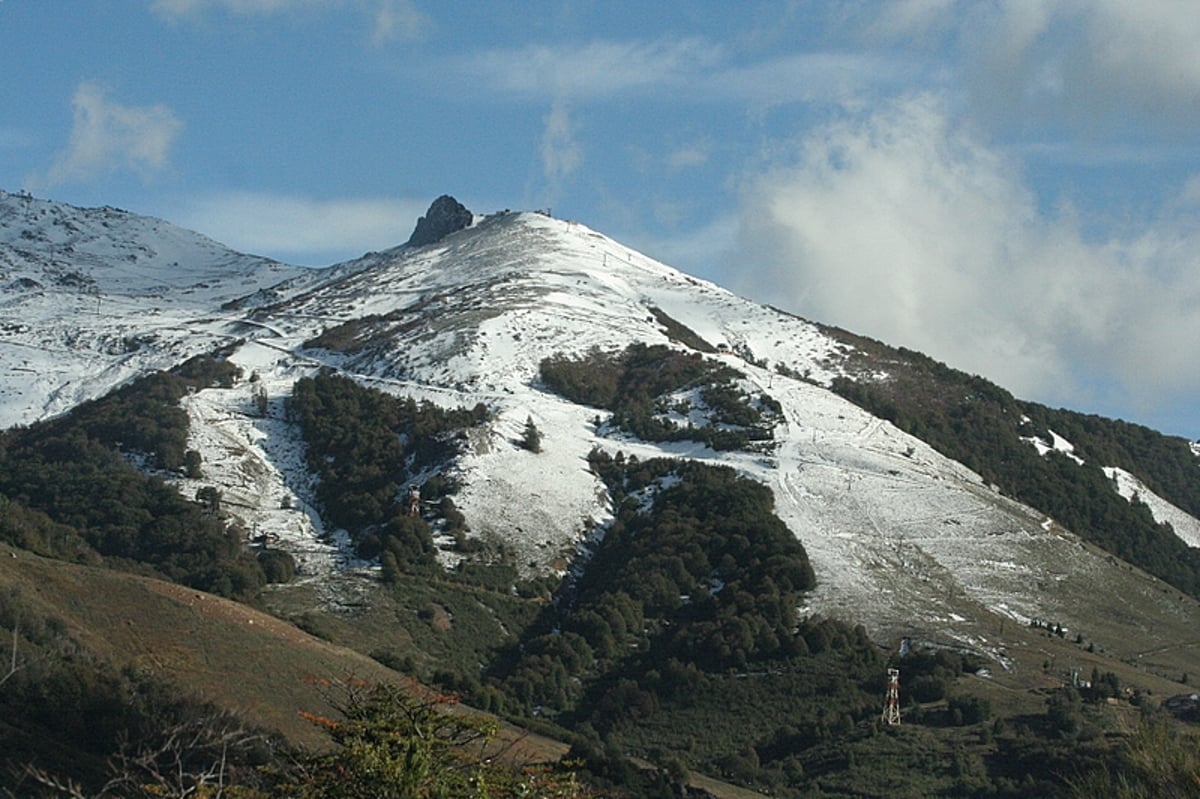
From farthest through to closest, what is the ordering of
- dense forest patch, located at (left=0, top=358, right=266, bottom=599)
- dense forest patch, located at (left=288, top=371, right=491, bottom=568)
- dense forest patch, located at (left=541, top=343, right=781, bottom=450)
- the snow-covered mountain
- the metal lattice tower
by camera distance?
dense forest patch, located at (left=541, top=343, right=781, bottom=450) < dense forest patch, located at (left=288, top=371, right=491, bottom=568) < the snow-covered mountain < dense forest patch, located at (left=0, top=358, right=266, bottom=599) < the metal lattice tower

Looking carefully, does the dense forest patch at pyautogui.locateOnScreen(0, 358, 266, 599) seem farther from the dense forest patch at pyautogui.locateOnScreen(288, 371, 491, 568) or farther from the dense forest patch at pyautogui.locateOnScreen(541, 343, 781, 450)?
the dense forest patch at pyautogui.locateOnScreen(541, 343, 781, 450)

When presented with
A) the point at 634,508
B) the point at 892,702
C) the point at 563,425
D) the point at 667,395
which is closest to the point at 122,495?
the point at 563,425

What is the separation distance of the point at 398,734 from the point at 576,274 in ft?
534

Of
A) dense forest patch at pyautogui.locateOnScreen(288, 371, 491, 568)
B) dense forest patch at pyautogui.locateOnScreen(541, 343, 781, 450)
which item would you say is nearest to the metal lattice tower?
dense forest patch at pyautogui.locateOnScreen(288, 371, 491, 568)

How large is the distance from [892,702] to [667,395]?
61.9 metres

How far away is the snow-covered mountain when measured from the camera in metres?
98.2

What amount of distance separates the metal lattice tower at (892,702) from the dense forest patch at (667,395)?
4386 centimetres

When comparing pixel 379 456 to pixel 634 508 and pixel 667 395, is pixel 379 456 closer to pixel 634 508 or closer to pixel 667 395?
pixel 634 508

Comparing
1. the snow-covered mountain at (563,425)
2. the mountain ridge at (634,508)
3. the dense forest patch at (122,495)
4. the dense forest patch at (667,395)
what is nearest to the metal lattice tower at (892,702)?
the mountain ridge at (634,508)

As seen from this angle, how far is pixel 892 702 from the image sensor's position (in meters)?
77.4

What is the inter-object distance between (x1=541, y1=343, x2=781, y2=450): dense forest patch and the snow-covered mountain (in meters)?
1.79

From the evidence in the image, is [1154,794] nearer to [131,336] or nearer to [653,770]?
[653,770]

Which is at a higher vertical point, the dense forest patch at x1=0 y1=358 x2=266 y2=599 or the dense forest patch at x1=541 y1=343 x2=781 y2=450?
the dense forest patch at x1=541 y1=343 x2=781 y2=450

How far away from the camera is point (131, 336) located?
170 meters
